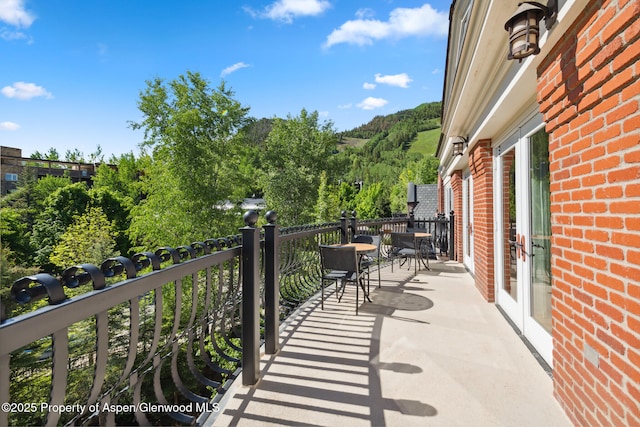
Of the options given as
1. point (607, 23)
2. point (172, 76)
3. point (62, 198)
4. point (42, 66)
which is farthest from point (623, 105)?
point (62, 198)

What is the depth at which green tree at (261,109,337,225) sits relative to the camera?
94.6 ft

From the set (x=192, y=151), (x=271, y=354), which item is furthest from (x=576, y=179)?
(x=192, y=151)

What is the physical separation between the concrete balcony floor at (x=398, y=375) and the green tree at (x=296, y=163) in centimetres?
2441

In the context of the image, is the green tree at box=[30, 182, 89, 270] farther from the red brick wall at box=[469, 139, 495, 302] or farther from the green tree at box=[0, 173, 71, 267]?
the red brick wall at box=[469, 139, 495, 302]

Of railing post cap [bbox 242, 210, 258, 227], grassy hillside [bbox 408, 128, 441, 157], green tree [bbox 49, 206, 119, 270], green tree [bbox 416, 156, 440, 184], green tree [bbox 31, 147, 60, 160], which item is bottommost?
green tree [bbox 49, 206, 119, 270]

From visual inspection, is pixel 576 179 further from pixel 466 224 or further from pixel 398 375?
pixel 466 224

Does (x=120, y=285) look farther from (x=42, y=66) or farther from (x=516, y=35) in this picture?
(x=42, y=66)

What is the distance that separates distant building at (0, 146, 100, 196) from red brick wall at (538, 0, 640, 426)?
45.5 metres

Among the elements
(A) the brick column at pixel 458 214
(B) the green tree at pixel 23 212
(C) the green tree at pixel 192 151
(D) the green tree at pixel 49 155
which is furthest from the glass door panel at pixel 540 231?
(D) the green tree at pixel 49 155

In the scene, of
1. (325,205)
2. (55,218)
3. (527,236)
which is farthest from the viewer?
(55,218)

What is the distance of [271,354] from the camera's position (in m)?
2.87

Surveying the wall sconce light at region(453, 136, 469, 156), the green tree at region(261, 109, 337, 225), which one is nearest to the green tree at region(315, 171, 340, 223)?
the green tree at region(261, 109, 337, 225)

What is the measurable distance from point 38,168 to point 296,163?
34.6 m

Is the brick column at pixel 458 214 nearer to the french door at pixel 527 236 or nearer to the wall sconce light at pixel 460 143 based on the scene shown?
the wall sconce light at pixel 460 143
